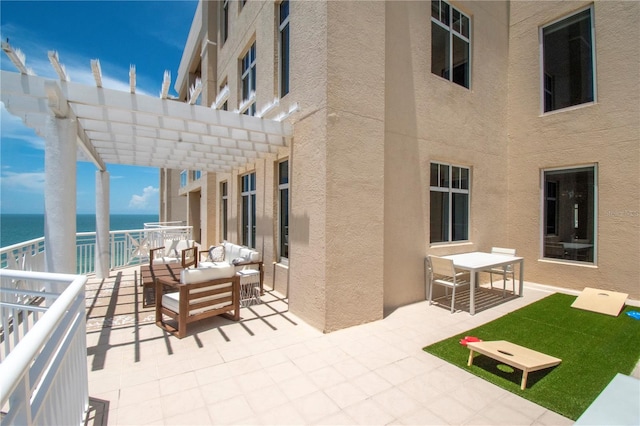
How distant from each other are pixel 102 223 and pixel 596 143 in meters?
13.1

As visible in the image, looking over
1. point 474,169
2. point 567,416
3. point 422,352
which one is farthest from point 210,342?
point 474,169

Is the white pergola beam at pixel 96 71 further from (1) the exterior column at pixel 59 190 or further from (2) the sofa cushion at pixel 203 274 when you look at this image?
(2) the sofa cushion at pixel 203 274

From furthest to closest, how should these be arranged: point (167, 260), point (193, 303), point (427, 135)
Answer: point (167, 260), point (427, 135), point (193, 303)

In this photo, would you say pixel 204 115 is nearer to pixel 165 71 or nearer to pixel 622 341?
pixel 165 71

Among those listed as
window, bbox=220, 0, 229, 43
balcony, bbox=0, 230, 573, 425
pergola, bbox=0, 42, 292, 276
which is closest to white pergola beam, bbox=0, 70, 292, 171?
pergola, bbox=0, 42, 292, 276

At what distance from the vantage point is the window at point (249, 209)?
8.80m

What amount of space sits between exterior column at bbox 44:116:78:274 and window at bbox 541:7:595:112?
10311 millimetres

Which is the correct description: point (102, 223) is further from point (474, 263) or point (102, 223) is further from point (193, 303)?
point (474, 263)

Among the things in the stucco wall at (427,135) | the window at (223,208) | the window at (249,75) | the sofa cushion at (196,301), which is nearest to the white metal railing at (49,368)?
the sofa cushion at (196,301)

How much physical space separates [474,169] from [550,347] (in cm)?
450

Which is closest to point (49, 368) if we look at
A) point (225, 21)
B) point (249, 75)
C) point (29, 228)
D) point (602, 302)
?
point (602, 302)

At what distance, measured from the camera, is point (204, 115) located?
485 cm

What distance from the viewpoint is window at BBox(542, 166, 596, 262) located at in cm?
711

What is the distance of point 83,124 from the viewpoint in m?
5.15
